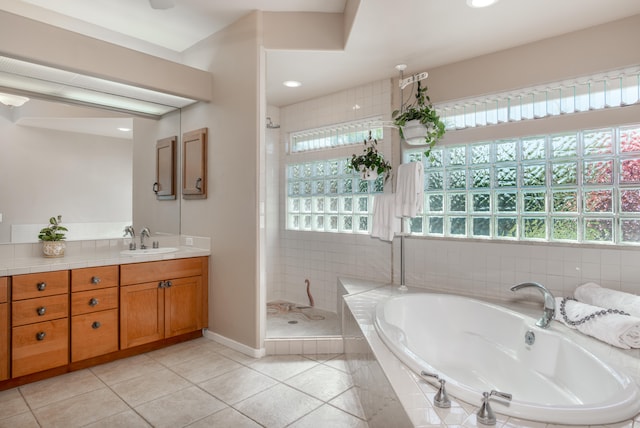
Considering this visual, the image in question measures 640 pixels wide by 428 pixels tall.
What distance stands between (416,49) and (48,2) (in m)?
2.86

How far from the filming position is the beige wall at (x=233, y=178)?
2.83m

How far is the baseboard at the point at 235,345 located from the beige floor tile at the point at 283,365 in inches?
2.4

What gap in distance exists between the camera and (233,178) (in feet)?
9.80

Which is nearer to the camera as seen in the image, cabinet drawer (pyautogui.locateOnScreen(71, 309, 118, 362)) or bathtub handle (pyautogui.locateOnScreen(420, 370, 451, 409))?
bathtub handle (pyautogui.locateOnScreen(420, 370, 451, 409))

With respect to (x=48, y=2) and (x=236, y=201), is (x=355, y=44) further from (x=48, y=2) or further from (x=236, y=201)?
(x=48, y=2)

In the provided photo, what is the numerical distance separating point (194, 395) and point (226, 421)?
0.39 meters

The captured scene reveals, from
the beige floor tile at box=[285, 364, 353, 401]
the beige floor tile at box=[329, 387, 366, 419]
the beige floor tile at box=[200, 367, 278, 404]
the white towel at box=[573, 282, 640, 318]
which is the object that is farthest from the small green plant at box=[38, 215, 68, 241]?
the white towel at box=[573, 282, 640, 318]

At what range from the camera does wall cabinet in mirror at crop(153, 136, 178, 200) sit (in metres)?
3.44

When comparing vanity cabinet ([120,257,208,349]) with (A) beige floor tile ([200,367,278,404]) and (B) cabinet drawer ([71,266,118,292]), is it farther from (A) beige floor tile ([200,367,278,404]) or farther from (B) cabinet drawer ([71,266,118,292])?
(A) beige floor tile ([200,367,278,404])

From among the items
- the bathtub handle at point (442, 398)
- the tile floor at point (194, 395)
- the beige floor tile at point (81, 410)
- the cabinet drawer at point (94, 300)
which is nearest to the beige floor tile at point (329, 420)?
the tile floor at point (194, 395)

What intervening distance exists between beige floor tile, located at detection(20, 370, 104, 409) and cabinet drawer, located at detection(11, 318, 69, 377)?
0.10 m

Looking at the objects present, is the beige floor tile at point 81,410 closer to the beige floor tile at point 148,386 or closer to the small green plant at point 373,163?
the beige floor tile at point 148,386

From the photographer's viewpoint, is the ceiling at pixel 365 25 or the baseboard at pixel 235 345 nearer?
the ceiling at pixel 365 25

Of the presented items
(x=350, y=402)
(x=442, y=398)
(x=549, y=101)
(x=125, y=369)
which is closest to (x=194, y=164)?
(x=125, y=369)
